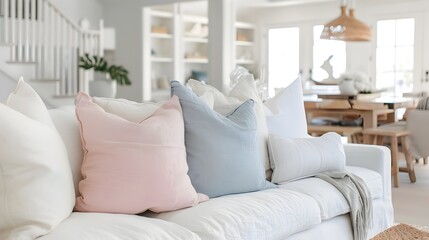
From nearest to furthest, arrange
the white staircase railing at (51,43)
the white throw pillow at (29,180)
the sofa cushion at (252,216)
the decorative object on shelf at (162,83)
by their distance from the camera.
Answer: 1. the white throw pillow at (29,180)
2. the sofa cushion at (252,216)
3. the white staircase railing at (51,43)
4. the decorative object on shelf at (162,83)

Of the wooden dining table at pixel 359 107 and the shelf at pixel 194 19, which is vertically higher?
the shelf at pixel 194 19

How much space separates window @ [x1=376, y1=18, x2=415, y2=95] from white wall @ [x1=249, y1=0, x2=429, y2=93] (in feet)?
0.40

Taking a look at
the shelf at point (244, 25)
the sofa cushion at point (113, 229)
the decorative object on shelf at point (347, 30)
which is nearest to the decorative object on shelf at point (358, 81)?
the decorative object on shelf at point (347, 30)

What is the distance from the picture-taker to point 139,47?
29.9 feet

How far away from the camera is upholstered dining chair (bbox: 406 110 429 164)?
5555 mm

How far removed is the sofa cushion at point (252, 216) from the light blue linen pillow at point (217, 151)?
0.07 m

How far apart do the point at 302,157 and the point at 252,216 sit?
31.3 inches

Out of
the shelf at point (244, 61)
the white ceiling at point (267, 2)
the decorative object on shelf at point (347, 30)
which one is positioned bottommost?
the shelf at point (244, 61)

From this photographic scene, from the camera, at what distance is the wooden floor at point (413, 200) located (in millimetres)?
4043

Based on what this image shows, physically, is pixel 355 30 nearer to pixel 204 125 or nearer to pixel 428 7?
pixel 428 7

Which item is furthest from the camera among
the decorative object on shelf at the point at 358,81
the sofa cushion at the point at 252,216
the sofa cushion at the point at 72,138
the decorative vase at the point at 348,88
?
the decorative object on shelf at the point at 358,81

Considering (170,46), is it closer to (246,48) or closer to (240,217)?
(246,48)

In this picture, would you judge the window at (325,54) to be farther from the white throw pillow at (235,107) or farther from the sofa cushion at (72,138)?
the sofa cushion at (72,138)

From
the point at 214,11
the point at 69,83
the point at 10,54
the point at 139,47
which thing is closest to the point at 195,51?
the point at 139,47
